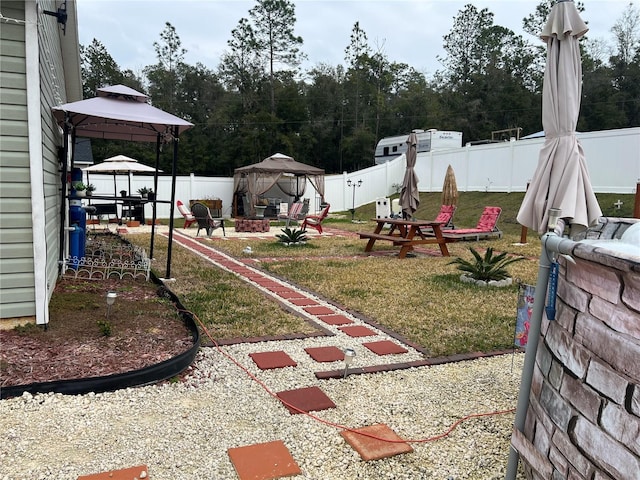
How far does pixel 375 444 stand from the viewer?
2.23 metres

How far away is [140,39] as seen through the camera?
31734 mm

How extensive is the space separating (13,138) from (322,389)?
2765mm

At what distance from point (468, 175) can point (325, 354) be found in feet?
52.1

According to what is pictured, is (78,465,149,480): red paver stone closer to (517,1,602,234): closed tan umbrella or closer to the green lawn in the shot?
the green lawn

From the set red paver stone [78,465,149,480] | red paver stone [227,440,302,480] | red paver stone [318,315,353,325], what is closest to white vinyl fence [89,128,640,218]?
red paver stone [318,315,353,325]

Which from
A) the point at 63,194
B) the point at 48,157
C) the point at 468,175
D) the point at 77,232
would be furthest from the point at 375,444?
the point at 468,175

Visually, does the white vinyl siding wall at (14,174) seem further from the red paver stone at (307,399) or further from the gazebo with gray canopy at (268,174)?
the gazebo with gray canopy at (268,174)

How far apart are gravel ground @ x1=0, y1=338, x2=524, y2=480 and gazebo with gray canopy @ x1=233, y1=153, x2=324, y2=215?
1392 cm

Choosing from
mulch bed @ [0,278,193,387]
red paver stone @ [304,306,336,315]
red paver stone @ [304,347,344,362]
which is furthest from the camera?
red paver stone @ [304,306,336,315]

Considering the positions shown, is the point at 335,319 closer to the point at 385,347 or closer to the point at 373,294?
the point at 385,347

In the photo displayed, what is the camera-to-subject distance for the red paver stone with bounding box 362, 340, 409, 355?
3516 mm

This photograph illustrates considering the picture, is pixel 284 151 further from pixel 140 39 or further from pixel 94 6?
pixel 94 6

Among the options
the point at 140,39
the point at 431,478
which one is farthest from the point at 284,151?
the point at 431,478

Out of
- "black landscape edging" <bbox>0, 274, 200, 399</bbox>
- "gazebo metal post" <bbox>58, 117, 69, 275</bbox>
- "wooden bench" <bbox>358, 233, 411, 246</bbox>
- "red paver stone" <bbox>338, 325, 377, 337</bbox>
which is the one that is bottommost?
"red paver stone" <bbox>338, 325, 377, 337</bbox>
